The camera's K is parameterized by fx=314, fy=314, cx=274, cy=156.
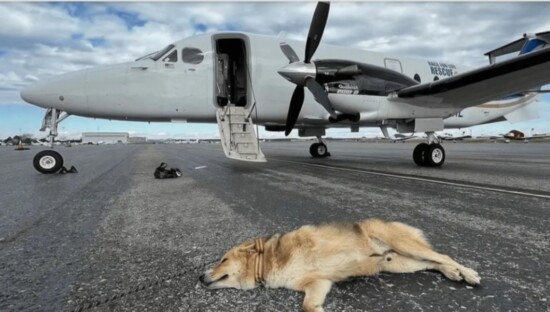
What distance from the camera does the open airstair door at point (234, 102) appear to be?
9196mm

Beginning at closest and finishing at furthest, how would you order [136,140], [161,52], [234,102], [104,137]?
[161,52] < [234,102] < [104,137] < [136,140]

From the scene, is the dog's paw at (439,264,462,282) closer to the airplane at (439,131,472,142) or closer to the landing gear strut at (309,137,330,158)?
the landing gear strut at (309,137,330,158)

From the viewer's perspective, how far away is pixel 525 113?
47.6 feet

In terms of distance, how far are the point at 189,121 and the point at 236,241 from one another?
26.7 ft

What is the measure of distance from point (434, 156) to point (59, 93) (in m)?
11.4

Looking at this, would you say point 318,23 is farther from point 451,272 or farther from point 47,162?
A: point 47,162

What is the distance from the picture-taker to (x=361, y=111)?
10539 millimetres

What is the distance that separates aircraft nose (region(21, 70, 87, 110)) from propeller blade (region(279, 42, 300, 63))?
598 centimetres

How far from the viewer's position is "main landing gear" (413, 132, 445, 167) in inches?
404

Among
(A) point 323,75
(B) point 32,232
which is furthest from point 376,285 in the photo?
(A) point 323,75

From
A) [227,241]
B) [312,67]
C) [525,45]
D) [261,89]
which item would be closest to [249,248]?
[227,241]

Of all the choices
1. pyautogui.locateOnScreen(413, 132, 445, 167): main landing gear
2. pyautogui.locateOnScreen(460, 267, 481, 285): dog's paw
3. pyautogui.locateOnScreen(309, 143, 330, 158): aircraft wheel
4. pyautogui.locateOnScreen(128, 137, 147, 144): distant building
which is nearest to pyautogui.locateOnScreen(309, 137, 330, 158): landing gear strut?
pyautogui.locateOnScreen(309, 143, 330, 158): aircraft wheel

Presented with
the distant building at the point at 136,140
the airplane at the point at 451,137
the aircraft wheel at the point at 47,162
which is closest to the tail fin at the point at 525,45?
the aircraft wheel at the point at 47,162

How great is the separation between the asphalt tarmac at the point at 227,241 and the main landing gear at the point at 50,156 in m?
3.13
